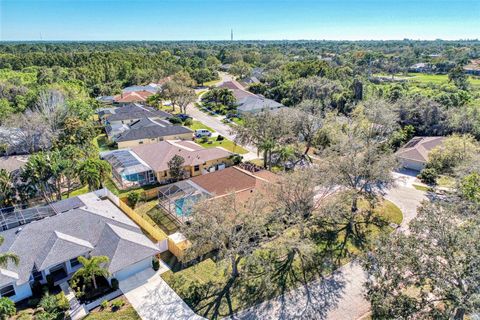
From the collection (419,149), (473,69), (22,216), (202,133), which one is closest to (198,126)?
(202,133)

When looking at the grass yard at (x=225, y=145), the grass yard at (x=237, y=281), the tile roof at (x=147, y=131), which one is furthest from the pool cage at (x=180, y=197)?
the tile roof at (x=147, y=131)

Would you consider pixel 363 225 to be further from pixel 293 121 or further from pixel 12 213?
pixel 12 213

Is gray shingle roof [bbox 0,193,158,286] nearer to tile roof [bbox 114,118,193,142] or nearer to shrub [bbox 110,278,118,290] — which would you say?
shrub [bbox 110,278,118,290]

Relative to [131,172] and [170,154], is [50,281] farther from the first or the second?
[170,154]

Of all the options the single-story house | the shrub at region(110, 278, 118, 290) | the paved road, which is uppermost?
the single-story house

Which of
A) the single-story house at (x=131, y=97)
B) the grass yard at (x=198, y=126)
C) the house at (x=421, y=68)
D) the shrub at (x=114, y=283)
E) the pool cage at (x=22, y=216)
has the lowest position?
the shrub at (x=114, y=283)

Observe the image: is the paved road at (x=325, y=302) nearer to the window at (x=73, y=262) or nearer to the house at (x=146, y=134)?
the window at (x=73, y=262)

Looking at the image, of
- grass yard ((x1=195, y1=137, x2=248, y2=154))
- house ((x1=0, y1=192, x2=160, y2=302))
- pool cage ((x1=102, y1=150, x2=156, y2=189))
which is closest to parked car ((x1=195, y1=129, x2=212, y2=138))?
grass yard ((x1=195, y1=137, x2=248, y2=154))
